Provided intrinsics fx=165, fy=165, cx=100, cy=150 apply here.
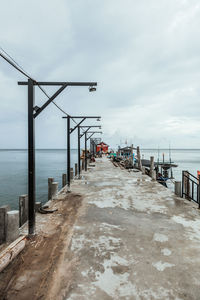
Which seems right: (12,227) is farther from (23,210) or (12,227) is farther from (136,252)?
(136,252)

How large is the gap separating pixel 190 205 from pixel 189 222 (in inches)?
82.9

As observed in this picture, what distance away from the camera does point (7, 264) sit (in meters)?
3.61

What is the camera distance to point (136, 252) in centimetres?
411

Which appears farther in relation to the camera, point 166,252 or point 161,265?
point 166,252

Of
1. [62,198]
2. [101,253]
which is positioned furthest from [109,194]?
[101,253]

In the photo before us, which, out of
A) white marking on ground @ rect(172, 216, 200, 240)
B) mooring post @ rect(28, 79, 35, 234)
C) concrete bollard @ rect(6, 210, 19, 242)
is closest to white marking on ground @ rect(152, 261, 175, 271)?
white marking on ground @ rect(172, 216, 200, 240)

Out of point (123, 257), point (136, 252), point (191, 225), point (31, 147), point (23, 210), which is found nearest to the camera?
point (123, 257)

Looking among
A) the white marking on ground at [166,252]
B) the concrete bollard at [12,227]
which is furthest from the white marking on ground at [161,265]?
the concrete bollard at [12,227]

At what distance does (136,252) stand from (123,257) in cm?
40

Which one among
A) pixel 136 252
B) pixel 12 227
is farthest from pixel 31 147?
pixel 136 252

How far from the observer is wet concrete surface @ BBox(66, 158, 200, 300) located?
303 cm

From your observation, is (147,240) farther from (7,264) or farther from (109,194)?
(109,194)

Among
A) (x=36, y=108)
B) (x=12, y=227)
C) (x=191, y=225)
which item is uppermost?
(x=36, y=108)

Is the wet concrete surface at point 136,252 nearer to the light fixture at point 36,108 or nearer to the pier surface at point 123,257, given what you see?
the pier surface at point 123,257
